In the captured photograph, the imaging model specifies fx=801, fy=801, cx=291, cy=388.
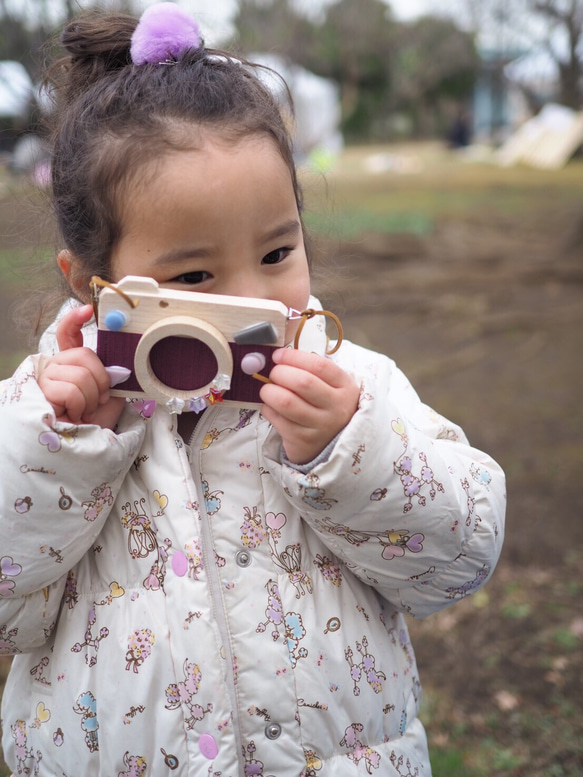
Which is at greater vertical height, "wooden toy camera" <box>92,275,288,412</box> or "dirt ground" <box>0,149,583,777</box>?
"wooden toy camera" <box>92,275,288,412</box>

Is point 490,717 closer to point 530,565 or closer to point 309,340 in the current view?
point 530,565

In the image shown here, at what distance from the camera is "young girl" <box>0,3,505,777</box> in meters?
1.36

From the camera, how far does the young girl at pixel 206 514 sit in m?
1.36

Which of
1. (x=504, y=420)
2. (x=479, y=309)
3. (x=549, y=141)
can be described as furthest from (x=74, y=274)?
(x=549, y=141)

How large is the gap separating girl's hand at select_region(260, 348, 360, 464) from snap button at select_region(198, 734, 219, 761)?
50 cm

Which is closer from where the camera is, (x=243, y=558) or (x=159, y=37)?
(x=243, y=558)

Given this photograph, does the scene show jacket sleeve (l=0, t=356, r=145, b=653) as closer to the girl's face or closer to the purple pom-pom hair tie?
the girl's face

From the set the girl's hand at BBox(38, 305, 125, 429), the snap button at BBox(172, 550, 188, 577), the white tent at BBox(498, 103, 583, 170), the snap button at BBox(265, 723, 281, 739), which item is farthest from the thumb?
the white tent at BBox(498, 103, 583, 170)

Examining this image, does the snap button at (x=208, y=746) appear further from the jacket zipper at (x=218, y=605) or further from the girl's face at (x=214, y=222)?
the girl's face at (x=214, y=222)

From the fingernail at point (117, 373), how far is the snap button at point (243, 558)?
381 mm

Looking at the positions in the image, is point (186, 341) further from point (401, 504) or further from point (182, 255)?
point (401, 504)

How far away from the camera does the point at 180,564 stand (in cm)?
141

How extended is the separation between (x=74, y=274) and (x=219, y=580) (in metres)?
0.67

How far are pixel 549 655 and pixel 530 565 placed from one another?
1.77 ft
